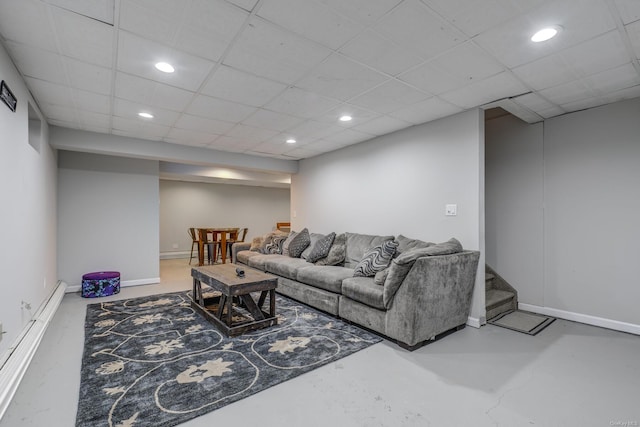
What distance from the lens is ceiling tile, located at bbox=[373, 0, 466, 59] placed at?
176 centimetres

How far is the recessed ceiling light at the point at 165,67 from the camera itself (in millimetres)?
2377

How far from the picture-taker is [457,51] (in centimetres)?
219

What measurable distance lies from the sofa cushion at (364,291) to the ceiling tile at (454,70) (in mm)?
1963

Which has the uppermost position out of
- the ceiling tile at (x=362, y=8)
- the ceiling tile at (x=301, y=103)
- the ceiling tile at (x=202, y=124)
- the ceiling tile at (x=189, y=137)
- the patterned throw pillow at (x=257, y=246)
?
the ceiling tile at (x=362, y=8)

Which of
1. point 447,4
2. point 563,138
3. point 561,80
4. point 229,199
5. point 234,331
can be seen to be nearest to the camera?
point 447,4

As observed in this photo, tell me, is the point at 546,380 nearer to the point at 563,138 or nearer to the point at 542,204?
the point at 542,204

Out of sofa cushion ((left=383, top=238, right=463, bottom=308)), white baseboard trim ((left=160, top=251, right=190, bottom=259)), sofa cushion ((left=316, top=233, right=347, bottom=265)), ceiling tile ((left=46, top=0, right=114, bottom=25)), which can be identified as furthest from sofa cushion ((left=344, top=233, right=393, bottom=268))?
white baseboard trim ((left=160, top=251, right=190, bottom=259))

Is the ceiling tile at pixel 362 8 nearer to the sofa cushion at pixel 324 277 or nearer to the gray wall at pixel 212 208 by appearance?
the sofa cushion at pixel 324 277

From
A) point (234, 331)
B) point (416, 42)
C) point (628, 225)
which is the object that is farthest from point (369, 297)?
point (628, 225)

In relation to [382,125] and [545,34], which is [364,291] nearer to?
[382,125]

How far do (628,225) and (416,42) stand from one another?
10.1 ft

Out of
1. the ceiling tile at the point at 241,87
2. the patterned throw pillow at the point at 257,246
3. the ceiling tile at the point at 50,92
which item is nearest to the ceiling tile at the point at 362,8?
the ceiling tile at the point at 241,87

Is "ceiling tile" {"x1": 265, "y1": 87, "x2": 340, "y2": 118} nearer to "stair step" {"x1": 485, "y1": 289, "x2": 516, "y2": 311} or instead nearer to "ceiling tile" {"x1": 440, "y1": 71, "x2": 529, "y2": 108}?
"ceiling tile" {"x1": 440, "y1": 71, "x2": 529, "y2": 108}

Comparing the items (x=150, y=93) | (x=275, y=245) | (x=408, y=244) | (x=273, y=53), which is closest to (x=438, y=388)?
(x=408, y=244)
